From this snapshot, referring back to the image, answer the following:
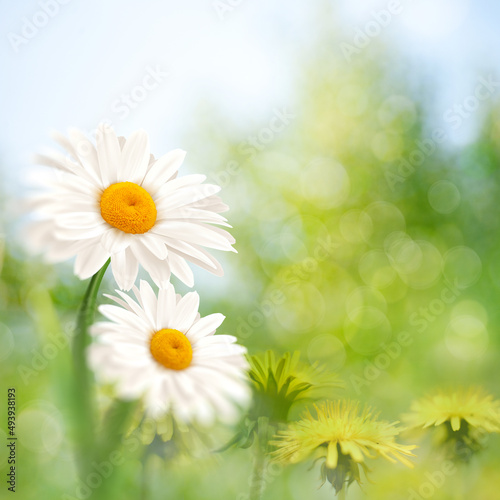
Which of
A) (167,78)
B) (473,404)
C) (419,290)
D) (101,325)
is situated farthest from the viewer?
(419,290)

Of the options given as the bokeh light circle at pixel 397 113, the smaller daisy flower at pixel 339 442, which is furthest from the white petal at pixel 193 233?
the bokeh light circle at pixel 397 113

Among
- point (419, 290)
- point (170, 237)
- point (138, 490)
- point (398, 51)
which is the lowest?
point (138, 490)

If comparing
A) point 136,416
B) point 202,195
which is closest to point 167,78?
point 202,195

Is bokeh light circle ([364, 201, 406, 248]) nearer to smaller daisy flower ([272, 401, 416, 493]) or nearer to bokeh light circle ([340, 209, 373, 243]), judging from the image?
bokeh light circle ([340, 209, 373, 243])

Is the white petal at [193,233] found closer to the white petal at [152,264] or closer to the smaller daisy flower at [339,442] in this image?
the white petal at [152,264]

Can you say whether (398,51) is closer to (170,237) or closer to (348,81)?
(348,81)

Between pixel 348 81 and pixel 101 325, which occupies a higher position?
pixel 348 81
